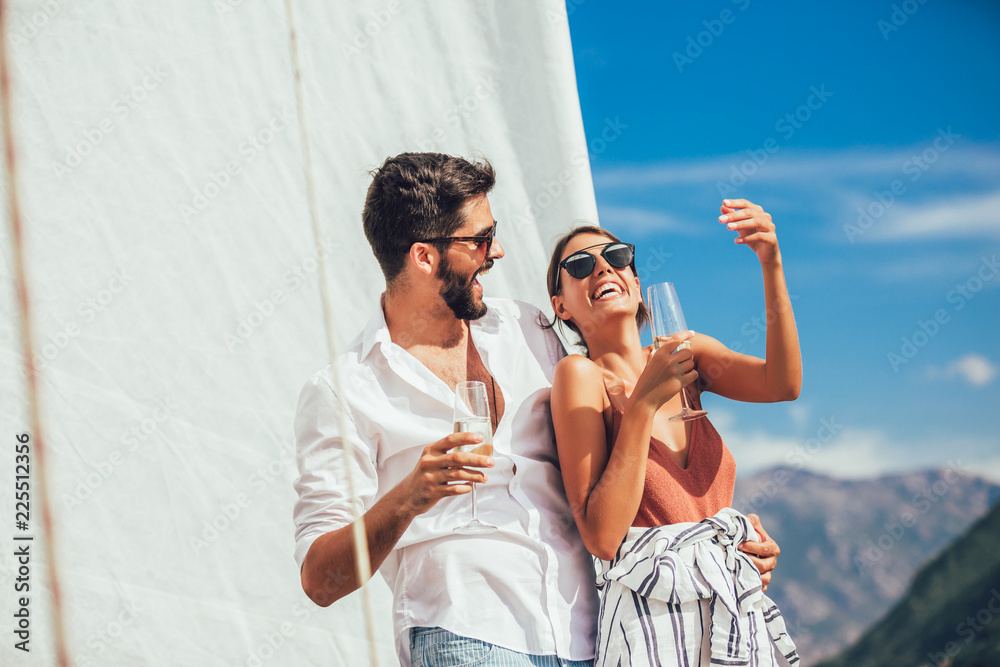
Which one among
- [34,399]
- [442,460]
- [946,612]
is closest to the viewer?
[34,399]

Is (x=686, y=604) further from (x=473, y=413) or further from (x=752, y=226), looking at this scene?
(x=752, y=226)

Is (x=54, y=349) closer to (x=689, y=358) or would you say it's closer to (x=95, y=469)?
(x=95, y=469)

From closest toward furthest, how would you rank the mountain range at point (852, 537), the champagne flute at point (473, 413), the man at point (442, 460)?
1. the champagne flute at point (473, 413)
2. the man at point (442, 460)
3. the mountain range at point (852, 537)

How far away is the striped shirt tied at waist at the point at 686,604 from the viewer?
5.49 feet

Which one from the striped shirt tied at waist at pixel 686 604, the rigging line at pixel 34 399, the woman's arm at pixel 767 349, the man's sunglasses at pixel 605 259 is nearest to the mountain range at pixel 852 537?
the woman's arm at pixel 767 349

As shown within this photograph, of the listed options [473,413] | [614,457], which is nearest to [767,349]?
[614,457]

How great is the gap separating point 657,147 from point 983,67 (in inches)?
659

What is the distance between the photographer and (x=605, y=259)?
82.0 inches

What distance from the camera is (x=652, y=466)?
6.04 feet

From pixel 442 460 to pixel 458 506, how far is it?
0.40 metres

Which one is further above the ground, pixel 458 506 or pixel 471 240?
pixel 471 240

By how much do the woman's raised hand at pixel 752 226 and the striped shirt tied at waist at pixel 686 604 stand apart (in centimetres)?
69

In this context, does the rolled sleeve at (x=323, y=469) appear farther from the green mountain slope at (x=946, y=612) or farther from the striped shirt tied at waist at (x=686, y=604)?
the green mountain slope at (x=946, y=612)

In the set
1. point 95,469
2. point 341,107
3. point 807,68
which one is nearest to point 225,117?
point 341,107
